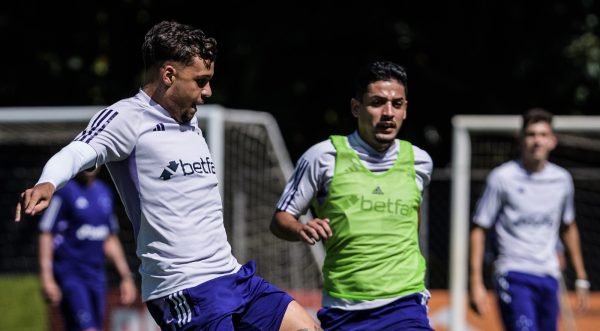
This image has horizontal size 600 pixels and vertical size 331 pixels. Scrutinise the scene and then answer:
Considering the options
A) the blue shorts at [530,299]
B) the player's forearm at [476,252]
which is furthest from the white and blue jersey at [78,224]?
the blue shorts at [530,299]

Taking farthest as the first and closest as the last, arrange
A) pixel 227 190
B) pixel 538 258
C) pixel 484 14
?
pixel 484 14 < pixel 227 190 < pixel 538 258

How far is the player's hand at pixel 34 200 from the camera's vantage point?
4219 mm

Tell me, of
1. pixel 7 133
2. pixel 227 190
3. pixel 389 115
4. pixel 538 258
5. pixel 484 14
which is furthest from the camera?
pixel 484 14

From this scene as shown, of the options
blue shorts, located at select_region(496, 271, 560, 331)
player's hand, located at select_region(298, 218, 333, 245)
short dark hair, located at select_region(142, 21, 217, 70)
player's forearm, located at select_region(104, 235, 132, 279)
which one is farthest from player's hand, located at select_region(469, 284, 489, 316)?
short dark hair, located at select_region(142, 21, 217, 70)

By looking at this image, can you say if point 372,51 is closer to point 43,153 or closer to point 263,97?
point 263,97

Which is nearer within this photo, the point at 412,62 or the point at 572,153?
the point at 572,153

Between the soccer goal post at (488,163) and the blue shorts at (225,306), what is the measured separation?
5.09 m

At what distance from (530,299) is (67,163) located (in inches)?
176

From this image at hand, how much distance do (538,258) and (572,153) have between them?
4109 millimetres

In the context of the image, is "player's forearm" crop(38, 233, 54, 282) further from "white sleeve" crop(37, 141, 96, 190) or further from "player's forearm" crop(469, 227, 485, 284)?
"white sleeve" crop(37, 141, 96, 190)

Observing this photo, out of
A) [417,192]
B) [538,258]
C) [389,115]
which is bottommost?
[538,258]

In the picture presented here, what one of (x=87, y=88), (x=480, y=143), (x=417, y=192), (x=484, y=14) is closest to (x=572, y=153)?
(x=480, y=143)

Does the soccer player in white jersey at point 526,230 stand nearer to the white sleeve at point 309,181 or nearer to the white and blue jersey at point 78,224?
the white sleeve at point 309,181

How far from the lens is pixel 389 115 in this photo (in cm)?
572
